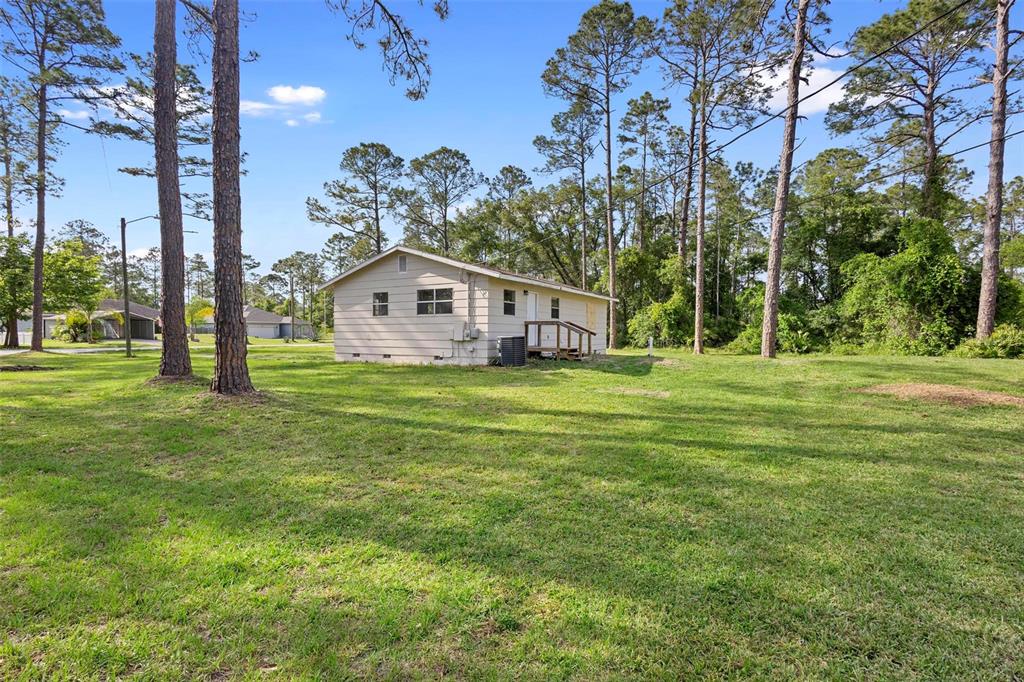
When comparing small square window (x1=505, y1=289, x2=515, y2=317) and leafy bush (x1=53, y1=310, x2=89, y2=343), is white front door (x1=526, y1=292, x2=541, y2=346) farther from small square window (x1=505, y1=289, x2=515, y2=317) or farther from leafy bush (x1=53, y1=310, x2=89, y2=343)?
leafy bush (x1=53, y1=310, x2=89, y2=343)

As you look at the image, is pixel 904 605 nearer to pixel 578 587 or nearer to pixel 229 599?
pixel 578 587

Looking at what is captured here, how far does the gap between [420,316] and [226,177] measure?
22.9ft

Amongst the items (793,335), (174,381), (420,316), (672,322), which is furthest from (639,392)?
(672,322)

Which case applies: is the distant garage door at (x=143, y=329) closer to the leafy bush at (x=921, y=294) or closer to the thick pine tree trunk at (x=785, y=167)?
the thick pine tree trunk at (x=785, y=167)

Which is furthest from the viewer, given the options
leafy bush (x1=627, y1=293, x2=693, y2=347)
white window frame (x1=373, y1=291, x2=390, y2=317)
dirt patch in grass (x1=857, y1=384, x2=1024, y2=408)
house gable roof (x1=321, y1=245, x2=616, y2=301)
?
leafy bush (x1=627, y1=293, x2=693, y2=347)

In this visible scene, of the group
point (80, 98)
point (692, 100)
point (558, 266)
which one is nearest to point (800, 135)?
point (692, 100)

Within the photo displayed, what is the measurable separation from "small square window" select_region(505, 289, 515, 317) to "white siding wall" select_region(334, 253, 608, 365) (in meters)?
0.13

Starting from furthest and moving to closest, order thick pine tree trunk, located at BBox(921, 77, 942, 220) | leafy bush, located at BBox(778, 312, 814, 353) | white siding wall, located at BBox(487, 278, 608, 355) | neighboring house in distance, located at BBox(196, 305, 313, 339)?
neighboring house in distance, located at BBox(196, 305, 313, 339), leafy bush, located at BBox(778, 312, 814, 353), thick pine tree trunk, located at BBox(921, 77, 942, 220), white siding wall, located at BBox(487, 278, 608, 355)

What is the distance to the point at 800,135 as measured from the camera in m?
12.0

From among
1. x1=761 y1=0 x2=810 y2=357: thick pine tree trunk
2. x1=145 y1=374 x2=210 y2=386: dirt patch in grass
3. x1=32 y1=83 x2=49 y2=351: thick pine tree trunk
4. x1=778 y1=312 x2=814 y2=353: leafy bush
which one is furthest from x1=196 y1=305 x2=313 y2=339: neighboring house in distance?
x1=761 y1=0 x2=810 y2=357: thick pine tree trunk

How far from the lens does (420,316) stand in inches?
505

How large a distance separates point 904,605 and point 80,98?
22.2 meters

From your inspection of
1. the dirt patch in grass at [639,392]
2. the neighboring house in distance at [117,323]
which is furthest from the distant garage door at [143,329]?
the dirt patch in grass at [639,392]

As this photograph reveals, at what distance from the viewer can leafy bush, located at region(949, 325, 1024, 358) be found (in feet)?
40.3
